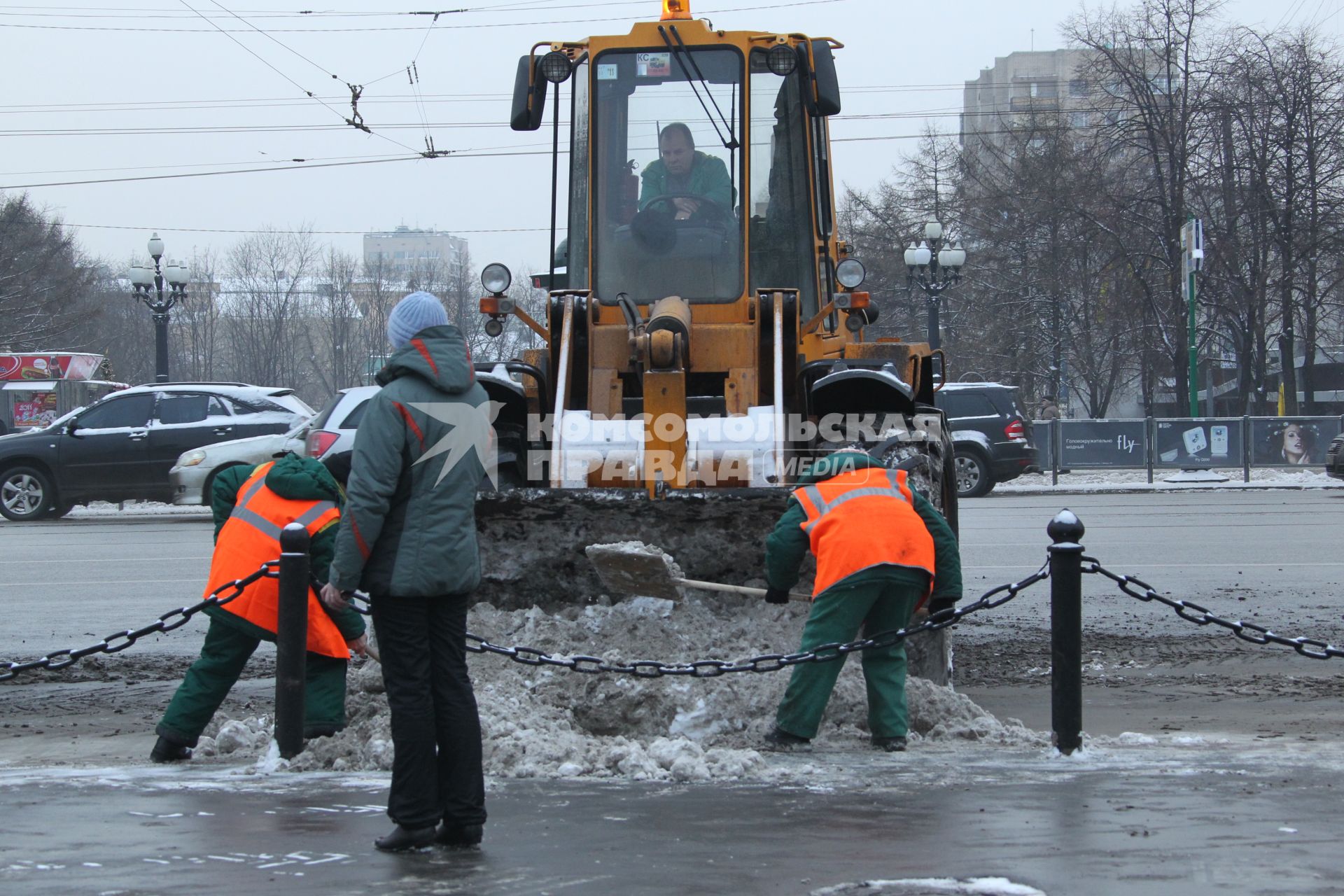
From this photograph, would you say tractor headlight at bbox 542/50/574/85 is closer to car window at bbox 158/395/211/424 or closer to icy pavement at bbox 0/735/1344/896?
icy pavement at bbox 0/735/1344/896

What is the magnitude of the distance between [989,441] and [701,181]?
1494 centimetres

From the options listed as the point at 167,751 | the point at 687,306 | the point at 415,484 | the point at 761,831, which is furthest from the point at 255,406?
the point at 761,831

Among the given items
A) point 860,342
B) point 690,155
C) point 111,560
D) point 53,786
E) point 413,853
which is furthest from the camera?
point 111,560

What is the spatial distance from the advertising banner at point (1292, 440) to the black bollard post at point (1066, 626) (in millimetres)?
21948

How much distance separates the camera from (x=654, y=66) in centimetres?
855

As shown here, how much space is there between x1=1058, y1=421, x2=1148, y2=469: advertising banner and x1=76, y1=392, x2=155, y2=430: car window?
1577cm

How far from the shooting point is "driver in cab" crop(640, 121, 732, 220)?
841 centimetres

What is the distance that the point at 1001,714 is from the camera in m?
7.41

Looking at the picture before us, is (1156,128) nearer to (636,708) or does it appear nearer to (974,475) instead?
(974,475)

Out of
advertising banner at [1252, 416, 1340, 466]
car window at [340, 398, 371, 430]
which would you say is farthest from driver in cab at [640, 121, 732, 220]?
advertising banner at [1252, 416, 1340, 466]

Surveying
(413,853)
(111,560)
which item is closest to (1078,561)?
(413,853)

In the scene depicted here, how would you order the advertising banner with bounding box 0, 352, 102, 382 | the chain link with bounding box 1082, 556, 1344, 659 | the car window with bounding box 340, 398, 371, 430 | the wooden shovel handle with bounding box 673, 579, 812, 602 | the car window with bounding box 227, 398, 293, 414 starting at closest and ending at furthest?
the chain link with bounding box 1082, 556, 1344, 659
the wooden shovel handle with bounding box 673, 579, 812, 602
the car window with bounding box 340, 398, 371, 430
the car window with bounding box 227, 398, 293, 414
the advertising banner with bounding box 0, 352, 102, 382

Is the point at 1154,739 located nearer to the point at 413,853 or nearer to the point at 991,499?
the point at 413,853

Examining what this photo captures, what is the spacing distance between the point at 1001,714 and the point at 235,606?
388 cm
